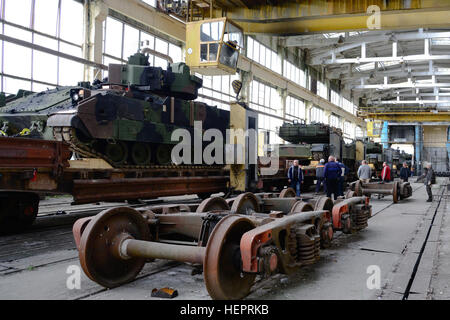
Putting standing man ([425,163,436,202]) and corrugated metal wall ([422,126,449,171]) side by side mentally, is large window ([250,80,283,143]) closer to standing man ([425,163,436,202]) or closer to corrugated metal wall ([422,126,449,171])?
standing man ([425,163,436,202])

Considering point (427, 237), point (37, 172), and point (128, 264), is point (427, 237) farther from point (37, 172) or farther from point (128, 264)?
point (37, 172)

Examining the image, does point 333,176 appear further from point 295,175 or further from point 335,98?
point 335,98

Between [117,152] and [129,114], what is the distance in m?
0.94

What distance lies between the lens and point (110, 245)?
3.92 meters

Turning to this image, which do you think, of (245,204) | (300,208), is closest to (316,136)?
(245,204)

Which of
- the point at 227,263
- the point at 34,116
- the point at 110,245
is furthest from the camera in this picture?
the point at 34,116

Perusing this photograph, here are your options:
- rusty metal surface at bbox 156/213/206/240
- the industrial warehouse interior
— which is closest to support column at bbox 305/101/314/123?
the industrial warehouse interior

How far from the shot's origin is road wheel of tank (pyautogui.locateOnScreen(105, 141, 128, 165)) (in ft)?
31.6

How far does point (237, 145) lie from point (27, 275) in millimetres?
7150

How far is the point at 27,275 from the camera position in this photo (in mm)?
4504

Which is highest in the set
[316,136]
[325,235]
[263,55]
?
[263,55]

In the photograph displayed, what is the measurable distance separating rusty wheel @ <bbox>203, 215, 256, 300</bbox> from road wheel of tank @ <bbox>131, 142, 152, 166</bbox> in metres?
6.79

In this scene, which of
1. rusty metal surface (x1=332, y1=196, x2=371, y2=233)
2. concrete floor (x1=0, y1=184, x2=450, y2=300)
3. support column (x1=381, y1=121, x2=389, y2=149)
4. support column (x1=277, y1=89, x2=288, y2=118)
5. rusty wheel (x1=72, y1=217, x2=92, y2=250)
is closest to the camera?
concrete floor (x1=0, y1=184, x2=450, y2=300)
